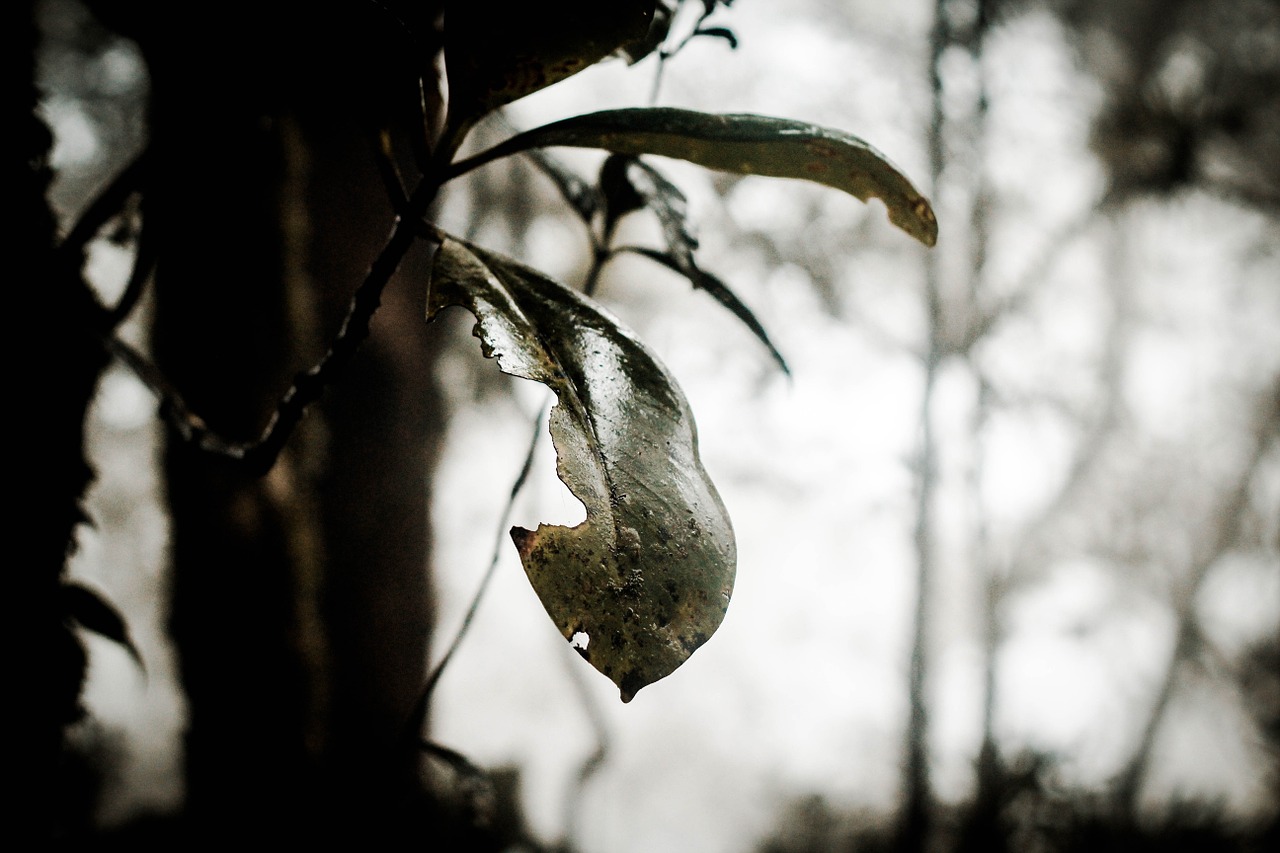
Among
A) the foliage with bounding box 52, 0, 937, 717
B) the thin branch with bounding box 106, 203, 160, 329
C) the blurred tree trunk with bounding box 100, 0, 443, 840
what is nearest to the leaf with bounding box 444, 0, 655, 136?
the foliage with bounding box 52, 0, 937, 717

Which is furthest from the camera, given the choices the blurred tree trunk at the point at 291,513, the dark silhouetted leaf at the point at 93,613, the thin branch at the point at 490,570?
the blurred tree trunk at the point at 291,513

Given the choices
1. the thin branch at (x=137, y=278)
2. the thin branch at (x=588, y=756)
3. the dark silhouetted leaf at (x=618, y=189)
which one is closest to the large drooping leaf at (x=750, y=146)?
the dark silhouetted leaf at (x=618, y=189)

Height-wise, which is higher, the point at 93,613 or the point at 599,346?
the point at 599,346

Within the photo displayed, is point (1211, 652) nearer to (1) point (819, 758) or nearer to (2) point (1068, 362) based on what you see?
(2) point (1068, 362)

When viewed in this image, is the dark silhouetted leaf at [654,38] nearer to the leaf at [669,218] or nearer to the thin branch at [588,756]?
the leaf at [669,218]

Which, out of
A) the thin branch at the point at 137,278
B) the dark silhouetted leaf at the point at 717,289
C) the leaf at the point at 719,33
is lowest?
the thin branch at the point at 137,278

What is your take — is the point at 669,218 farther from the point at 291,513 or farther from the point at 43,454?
the point at 291,513

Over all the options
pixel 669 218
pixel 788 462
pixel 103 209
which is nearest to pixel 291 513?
pixel 103 209
